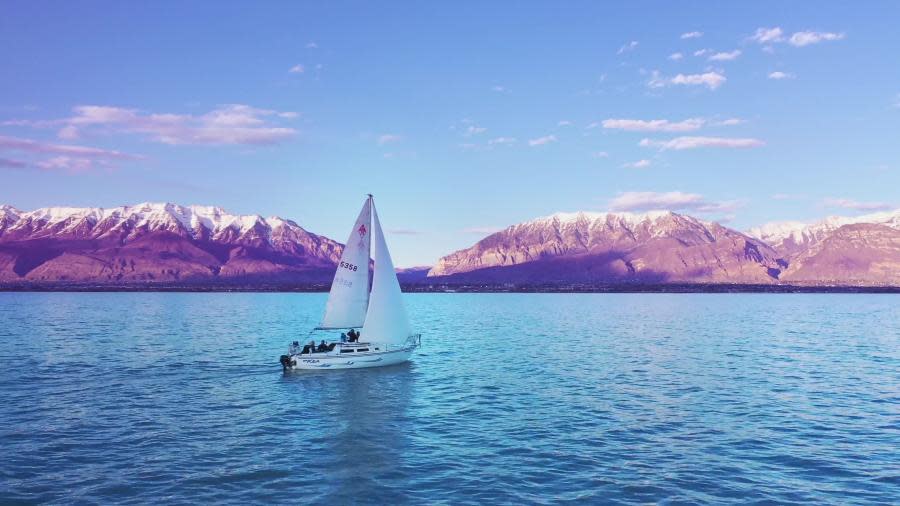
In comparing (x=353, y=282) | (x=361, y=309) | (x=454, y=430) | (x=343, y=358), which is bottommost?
(x=454, y=430)

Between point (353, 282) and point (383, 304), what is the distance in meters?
3.40

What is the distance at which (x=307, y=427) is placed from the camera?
32.8m

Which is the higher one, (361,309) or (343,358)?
(361,309)

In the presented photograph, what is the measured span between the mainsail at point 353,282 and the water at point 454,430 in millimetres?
4993

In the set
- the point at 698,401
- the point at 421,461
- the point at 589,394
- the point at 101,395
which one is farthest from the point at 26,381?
the point at 698,401

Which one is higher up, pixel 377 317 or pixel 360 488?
pixel 377 317

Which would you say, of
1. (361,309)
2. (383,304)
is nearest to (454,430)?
(383,304)

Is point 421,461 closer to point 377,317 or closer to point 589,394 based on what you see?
point 589,394

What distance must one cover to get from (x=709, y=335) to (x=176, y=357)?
2962 inches

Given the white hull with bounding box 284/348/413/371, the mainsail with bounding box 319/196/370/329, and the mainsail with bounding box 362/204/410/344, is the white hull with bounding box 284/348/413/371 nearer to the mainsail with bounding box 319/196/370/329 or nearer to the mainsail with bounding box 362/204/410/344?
the mainsail with bounding box 362/204/410/344

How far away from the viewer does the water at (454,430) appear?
22.9 meters

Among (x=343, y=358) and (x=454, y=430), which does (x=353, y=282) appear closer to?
(x=343, y=358)

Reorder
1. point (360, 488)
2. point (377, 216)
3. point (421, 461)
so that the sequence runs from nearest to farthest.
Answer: point (360, 488) → point (421, 461) → point (377, 216)

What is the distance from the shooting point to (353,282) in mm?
53562
